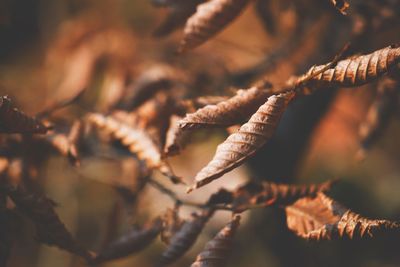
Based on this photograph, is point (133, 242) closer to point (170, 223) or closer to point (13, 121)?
point (170, 223)

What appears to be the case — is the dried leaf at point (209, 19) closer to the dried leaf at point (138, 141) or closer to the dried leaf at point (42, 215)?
the dried leaf at point (138, 141)

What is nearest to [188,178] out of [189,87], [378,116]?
[189,87]

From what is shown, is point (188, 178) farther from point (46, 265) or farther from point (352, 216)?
point (352, 216)

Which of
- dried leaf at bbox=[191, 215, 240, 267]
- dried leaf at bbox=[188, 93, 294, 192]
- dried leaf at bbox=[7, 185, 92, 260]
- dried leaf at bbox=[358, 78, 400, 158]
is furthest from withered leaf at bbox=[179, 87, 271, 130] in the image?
dried leaf at bbox=[358, 78, 400, 158]

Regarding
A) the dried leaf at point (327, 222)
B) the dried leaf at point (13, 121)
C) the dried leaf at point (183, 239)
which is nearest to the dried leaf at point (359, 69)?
the dried leaf at point (327, 222)

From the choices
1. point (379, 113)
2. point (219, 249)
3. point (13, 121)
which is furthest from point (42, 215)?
point (379, 113)

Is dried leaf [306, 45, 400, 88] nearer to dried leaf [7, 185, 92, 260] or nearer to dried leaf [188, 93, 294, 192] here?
dried leaf [188, 93, 294, 192]
